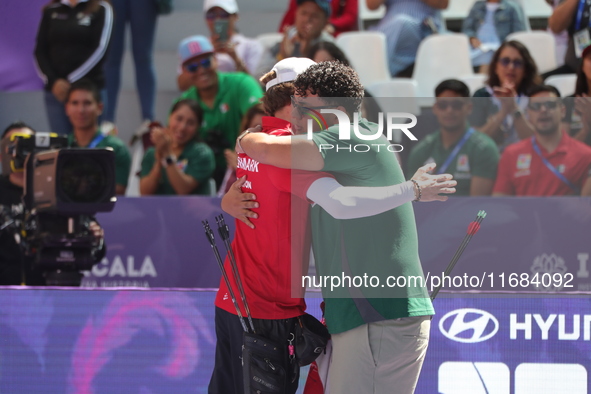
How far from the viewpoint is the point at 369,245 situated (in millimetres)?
2770

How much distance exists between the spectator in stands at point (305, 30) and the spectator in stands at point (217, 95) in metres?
0.44

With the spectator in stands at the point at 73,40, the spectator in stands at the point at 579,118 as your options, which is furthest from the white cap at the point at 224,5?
the spectator in stands at the point at 579,118

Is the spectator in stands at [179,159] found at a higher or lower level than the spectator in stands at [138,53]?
lower

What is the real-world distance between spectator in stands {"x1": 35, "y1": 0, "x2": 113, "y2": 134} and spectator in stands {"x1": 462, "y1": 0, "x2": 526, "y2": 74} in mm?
2979

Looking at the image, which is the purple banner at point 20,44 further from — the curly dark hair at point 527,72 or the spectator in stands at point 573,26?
the spectator in stands at point 573,26

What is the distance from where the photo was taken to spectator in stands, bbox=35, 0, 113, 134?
6316 mm

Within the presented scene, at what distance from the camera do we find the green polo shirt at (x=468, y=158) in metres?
3.85

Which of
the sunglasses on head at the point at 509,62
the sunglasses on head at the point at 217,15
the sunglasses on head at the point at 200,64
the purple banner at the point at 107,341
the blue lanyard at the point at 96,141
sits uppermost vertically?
the sunglasses on head at the point at 217,15

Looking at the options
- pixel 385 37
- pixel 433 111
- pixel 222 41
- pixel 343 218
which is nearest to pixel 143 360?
pixel 343 218

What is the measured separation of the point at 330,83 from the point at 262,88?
339 centimetres

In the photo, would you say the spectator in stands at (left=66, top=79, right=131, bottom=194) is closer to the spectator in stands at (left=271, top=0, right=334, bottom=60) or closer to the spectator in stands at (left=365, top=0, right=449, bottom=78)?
the spectator in stands at (left=271, top=0, right=334, bottom=60)

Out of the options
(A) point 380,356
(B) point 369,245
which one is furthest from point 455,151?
(A) point 380,356

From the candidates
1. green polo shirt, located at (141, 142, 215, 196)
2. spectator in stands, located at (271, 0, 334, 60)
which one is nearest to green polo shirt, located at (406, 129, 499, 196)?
green polo shirt, located at (141, 142, 215, 196)

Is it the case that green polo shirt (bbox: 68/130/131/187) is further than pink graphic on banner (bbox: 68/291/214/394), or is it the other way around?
green polo shirt (bbox: 68/130/131/187)
